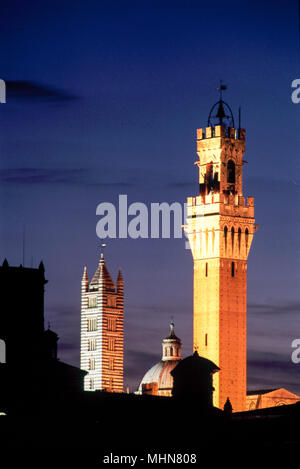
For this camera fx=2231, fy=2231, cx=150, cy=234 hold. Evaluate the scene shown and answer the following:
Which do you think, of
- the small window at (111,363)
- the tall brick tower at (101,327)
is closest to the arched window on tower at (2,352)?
the tall brick tower at (101,327)

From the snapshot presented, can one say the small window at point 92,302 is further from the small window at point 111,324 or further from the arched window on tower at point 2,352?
the arched window on tower at point 2,352

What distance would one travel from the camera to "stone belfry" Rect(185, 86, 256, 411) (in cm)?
13788

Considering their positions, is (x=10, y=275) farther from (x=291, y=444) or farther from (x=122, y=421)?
(x=291, y=444)

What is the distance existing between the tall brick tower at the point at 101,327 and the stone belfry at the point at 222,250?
24.0 metres

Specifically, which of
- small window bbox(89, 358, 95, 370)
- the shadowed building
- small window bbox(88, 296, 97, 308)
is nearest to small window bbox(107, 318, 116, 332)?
small window bbox(88, 296, 97, 308)

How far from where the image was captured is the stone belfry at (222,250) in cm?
13788

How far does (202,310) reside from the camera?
456ft

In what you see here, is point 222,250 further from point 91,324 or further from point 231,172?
point 91,324

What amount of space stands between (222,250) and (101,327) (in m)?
28.8

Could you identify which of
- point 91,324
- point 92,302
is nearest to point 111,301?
→ point 92,302

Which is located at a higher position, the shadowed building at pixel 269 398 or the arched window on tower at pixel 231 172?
the arched window on tower at pixel 231 172

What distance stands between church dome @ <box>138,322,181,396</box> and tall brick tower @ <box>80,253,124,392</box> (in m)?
5.53
